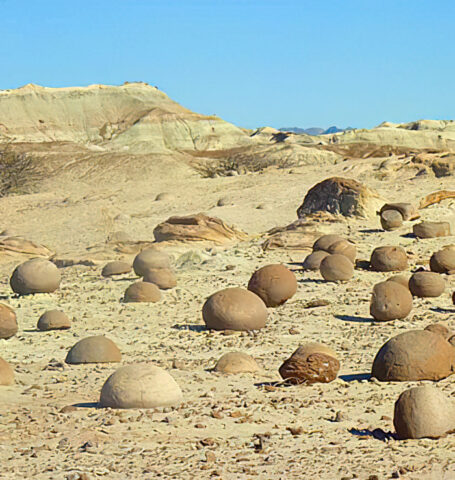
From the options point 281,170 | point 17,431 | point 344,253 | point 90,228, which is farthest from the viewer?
point 281,170

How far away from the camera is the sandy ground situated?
495 cm

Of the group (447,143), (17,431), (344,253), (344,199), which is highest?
Result: (447,143)

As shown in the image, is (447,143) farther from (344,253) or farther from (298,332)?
(298,332)

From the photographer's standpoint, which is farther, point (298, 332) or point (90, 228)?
point (90, 228)

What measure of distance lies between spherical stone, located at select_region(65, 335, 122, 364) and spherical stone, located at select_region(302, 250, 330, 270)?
19.9 feet

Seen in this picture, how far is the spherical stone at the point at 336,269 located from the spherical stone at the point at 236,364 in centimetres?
532

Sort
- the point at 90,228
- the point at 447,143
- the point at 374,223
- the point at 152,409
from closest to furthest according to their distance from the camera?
the point at 152,409
the point at 374,223
the point at 90,228
the point at 447,143

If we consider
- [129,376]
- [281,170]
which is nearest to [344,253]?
[129,376]

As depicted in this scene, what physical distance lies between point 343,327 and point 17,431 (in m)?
5.23

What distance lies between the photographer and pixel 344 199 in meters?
18.5

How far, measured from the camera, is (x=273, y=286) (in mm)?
11062

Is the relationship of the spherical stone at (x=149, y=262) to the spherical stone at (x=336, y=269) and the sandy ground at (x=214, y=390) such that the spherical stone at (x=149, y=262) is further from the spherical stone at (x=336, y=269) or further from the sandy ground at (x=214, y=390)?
the spherical stone at (x=336, y=269)

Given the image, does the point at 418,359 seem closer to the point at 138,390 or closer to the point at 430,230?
the point at 138,390

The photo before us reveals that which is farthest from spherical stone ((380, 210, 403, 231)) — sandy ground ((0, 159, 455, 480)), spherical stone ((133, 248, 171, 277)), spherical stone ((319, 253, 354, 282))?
spherical stone ((133, 248, 171, 277))
